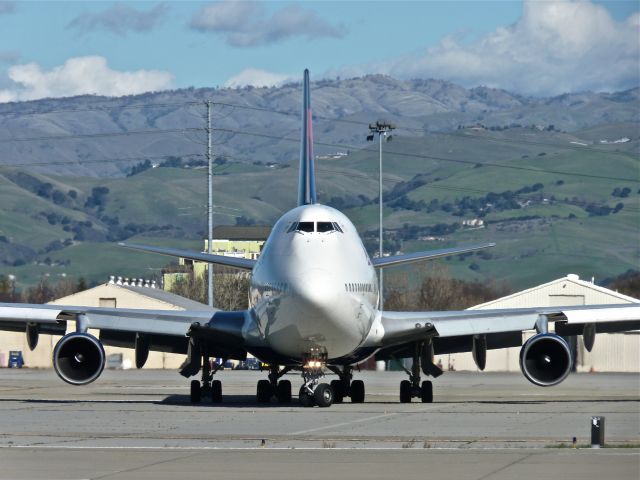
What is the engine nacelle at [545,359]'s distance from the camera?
3884 cm

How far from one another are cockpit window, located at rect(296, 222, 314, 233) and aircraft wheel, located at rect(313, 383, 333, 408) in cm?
435

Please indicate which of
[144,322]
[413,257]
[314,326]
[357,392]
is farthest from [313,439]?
[357,392]

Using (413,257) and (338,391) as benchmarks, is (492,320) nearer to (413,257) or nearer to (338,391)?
(413,257)

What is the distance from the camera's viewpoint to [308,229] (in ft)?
123

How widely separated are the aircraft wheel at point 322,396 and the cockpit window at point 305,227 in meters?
4.35

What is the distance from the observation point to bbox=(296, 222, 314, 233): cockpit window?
3741 centimetres

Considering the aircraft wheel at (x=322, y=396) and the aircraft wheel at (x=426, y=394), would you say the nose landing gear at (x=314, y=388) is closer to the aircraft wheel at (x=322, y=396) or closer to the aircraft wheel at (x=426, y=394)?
the aircraft wheel at (x=322, y=396)

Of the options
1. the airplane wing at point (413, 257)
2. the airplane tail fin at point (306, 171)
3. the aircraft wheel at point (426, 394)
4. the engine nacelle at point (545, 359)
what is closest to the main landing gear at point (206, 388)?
the airplane wing at point (413, 257)

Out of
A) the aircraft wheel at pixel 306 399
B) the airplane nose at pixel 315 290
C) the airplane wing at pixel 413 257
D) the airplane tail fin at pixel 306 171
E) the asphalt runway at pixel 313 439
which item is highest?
the airplane tail fin at pixel 306 171

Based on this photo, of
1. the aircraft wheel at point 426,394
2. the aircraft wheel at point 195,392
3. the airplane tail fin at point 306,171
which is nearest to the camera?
the aircraft wheel at point 195,392

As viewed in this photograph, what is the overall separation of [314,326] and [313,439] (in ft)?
33.4

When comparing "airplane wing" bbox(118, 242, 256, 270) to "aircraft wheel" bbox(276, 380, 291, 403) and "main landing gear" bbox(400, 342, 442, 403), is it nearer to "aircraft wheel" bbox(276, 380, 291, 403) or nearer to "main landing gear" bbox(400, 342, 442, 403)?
"aircraft wheel" bbox(276, 380, 291, 403)

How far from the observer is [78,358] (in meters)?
39.2

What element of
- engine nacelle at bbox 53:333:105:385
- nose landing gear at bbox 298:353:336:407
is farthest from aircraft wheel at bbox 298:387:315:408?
engine nacelle at bbox 53:333:105:385
